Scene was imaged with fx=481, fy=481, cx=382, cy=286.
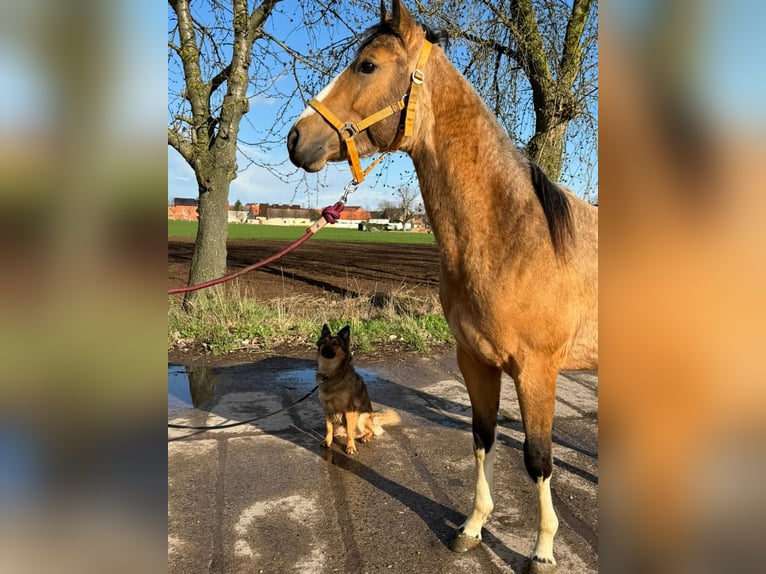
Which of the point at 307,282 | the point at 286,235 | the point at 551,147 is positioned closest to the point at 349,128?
the point at 551,147

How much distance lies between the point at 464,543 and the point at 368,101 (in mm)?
2445

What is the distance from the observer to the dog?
399 centimetres

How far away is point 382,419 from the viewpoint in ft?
14.3

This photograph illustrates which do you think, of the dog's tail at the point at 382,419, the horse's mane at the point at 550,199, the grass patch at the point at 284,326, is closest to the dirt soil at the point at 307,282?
the grass patch at the point at 284,326

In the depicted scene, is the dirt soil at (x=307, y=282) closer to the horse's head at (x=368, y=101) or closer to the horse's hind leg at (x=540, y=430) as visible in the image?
the horse's head at (x=368, y=101)

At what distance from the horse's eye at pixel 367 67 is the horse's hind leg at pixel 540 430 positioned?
1.66 meters

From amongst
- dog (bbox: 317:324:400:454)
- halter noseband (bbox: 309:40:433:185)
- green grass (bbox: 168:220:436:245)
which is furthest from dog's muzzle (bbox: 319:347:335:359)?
green grass (bbox: 168:220:436:245)

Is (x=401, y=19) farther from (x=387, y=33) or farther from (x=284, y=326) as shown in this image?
(x=284, y=326)

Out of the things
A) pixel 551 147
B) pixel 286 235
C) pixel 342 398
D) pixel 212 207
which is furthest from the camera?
pixel 286 235

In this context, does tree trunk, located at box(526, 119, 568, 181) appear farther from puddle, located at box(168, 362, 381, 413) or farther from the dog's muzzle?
the dog's muzzle

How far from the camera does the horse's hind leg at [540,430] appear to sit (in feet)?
7.83
